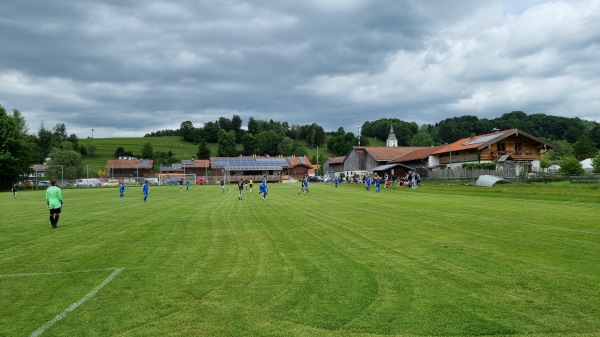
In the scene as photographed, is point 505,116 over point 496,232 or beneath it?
over

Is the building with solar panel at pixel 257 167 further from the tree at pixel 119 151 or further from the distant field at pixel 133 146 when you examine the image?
the tree at pixel 119 151

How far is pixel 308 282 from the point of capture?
7.43m

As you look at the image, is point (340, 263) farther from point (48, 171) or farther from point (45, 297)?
point (48, 171)

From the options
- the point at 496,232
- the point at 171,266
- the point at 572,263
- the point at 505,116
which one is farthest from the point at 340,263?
the point at 505,116

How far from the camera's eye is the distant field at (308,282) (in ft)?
17.8

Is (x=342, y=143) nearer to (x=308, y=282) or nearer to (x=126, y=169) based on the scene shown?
(x=126, y=169)

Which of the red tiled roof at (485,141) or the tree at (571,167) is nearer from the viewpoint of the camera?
the tree at (571,167)

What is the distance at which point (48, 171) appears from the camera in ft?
267

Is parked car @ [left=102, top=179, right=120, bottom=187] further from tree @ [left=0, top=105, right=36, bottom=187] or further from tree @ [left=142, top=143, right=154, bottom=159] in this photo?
tree @ [left=142, top=143, right=154, bottom=159]

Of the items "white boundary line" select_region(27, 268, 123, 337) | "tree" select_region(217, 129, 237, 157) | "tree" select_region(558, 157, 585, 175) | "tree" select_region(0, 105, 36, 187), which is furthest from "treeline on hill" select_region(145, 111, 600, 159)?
"white boundary line" select_region(27, 268, 123, 337)

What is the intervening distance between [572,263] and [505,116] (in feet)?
536

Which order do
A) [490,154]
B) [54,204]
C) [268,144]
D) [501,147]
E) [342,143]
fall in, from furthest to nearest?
[268,144]
[342,143]
[501,147]
[490,154]
[54,204]

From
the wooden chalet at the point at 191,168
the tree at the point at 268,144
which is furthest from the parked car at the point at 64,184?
the tree at the point at 268,144

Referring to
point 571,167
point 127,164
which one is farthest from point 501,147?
point 127,164
